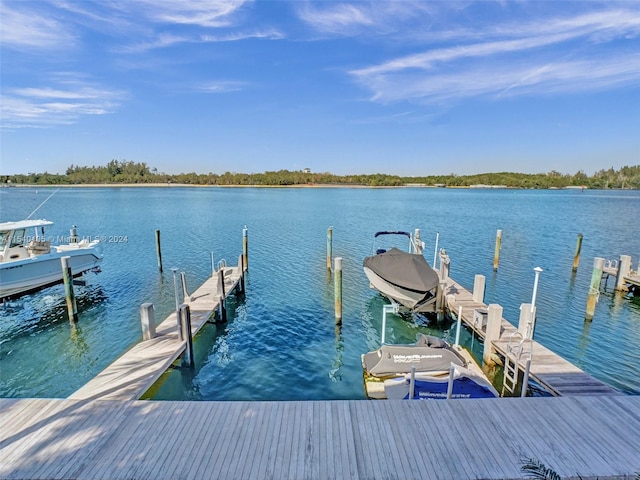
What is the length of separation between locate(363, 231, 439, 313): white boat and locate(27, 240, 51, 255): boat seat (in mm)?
16757

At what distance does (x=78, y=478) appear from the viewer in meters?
4.82

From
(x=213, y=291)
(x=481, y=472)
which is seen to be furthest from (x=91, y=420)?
(x=213, y=291)

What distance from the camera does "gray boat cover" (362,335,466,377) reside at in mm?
9062

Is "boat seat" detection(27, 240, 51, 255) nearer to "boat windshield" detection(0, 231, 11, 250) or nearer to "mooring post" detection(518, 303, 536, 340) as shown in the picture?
"boat windshield" detection(0, 231, 11, 250)

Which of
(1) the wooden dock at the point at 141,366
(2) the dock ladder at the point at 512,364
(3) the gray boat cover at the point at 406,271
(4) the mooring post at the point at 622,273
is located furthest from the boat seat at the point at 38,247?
(4) the mooring post at the point at 622,273

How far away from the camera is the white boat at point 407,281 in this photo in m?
13.8

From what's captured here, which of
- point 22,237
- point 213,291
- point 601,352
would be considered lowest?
point 601,352

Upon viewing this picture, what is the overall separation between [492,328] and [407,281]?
3.90 metres

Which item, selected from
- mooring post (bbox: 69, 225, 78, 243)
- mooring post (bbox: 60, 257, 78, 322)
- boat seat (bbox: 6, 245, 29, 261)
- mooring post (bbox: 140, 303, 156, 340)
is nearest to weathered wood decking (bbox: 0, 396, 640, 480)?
mooring post (bbox: 140, 303, 156, 340)

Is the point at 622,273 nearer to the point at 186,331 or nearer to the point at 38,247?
the point at 186,331

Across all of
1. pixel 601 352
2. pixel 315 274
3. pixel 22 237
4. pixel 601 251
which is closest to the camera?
pixel 601 352

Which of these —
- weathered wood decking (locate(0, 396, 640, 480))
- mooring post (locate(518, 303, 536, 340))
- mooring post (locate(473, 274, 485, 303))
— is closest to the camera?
weathered wood decking (locate(0, 396, 640, 480))

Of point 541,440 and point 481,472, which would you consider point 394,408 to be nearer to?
point 481,472

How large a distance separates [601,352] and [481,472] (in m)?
10.3
